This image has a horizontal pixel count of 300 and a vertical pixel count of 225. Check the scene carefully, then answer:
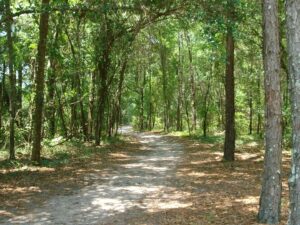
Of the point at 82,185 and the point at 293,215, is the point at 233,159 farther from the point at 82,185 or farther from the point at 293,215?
the point at 293,215

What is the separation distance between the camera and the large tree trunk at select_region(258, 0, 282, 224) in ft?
25.7

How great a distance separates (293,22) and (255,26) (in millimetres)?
16565

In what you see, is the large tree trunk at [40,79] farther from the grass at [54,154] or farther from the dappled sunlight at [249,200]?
the dappled sunlight at [249,200]

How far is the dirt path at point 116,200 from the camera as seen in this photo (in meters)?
9.24

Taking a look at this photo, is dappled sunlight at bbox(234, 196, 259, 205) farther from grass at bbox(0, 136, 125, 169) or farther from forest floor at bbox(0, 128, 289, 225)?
grass at bbox(0, 136, 125, 169)

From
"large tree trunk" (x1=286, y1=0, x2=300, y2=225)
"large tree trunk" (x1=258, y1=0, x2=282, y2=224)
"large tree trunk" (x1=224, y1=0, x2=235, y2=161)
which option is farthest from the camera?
"large tree trunk" (x1=224, y1=0, x2=235, y2=161)

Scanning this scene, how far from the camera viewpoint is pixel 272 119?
7992 mm

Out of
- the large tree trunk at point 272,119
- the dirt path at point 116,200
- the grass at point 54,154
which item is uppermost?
the large tree trunk at point 272,119

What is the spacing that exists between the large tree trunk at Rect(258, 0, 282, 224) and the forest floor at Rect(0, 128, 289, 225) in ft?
1.73

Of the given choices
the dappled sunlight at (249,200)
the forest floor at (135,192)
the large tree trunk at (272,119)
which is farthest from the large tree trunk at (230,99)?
the large tree trunk at (272,119)

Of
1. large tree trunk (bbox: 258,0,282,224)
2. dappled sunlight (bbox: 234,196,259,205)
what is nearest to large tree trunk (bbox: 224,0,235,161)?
dappled sunlight (bbox: 234,196,259,205)

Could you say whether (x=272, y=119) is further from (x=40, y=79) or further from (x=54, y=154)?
(x=54, y=154)

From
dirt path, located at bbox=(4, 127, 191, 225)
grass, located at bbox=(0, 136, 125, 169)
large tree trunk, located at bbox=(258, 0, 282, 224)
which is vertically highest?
large tree trunk, located at bbox=(258, 0, 282, 224)

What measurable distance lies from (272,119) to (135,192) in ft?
17.3
